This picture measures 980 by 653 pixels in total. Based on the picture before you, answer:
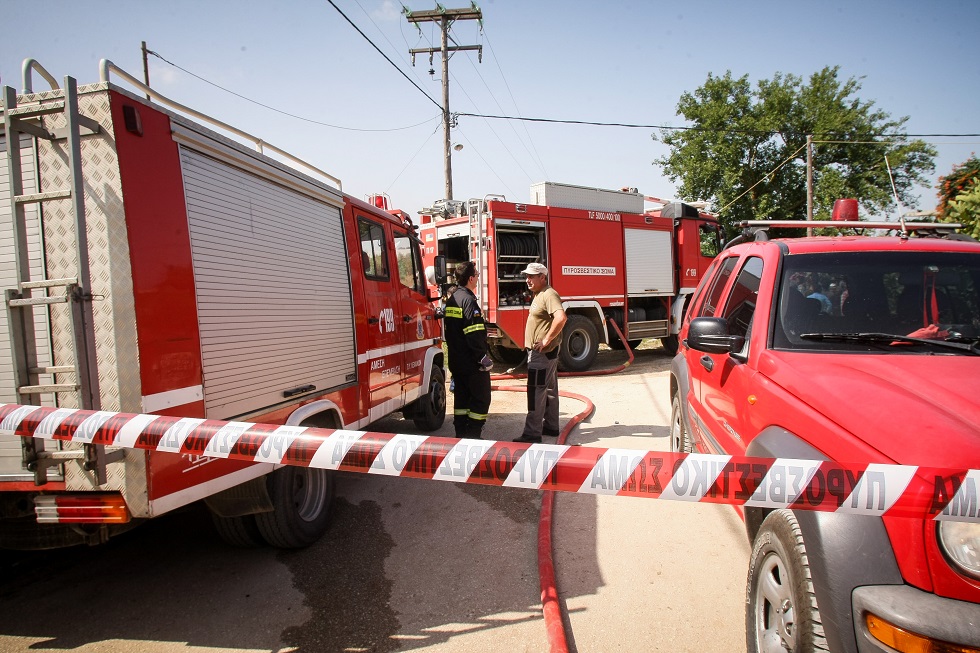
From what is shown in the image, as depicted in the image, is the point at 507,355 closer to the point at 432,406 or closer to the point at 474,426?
the point at 432,406

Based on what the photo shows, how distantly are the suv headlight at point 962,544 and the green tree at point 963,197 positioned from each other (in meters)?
6.97

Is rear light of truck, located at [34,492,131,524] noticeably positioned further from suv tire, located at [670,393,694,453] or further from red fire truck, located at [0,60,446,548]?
suv tire, located at [670,393,694,453]

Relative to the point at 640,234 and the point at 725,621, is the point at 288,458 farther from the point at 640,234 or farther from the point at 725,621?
the point at 640,234

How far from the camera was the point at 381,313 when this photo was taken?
16.7 ft

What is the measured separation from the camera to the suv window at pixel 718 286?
146 inches

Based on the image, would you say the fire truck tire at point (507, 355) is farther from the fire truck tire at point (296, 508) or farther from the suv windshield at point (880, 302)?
the suv windshield at point (880, 302)

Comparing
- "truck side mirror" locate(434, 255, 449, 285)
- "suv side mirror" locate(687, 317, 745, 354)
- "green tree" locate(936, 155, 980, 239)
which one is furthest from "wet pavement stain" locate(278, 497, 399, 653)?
"green tree" locate(936, 155, 980, 239)

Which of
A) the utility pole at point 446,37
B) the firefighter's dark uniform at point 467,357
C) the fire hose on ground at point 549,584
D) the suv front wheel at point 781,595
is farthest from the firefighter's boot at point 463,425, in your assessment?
the utility pole at point 446,37

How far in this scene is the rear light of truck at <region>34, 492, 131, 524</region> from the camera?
2.49 m

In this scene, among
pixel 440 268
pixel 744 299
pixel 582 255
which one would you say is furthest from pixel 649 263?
pixel 744 299

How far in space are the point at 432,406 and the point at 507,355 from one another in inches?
195

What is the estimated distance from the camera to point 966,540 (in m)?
1.50

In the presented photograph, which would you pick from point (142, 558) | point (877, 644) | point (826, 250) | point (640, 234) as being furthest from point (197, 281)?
point (640, 234)

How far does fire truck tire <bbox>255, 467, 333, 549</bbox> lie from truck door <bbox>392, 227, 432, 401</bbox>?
1.81 meters
